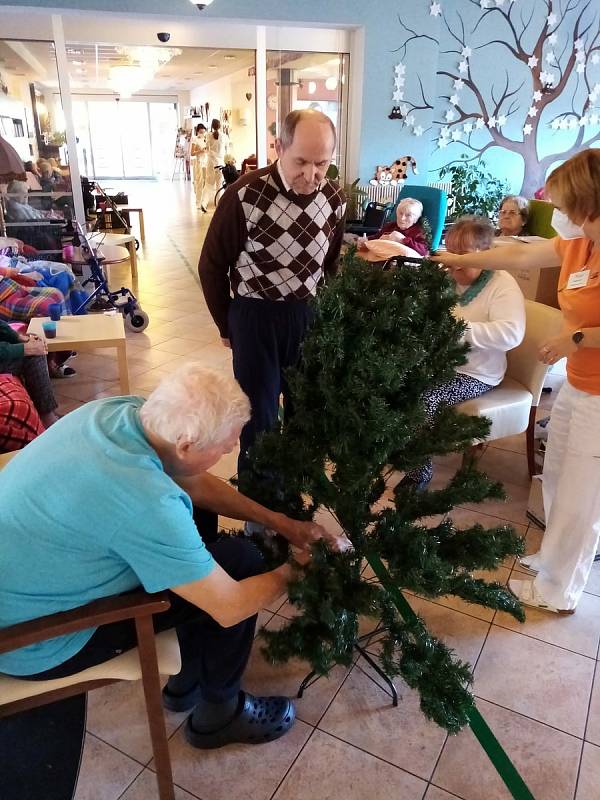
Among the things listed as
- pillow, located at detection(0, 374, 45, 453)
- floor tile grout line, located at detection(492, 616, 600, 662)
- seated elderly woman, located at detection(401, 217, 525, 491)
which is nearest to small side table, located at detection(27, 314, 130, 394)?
pillow, located at detection(0, 374, 45, 453)

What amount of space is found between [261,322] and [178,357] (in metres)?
2.34

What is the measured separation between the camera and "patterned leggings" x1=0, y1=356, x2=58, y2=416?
118 inches

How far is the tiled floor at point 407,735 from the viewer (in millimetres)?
1448

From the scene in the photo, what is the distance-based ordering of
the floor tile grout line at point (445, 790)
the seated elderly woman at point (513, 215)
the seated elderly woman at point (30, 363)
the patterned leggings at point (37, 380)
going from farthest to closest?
1. the seated elderly woman at point (513, 215)
2. the patterned leggings at point (37, 380)
3. the seated elderly woman at point (30, 363)
4. the floor tile grout line at point (445, 790)

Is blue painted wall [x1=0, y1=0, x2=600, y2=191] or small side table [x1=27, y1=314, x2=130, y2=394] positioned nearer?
small side table [x1=27, y1=314, x2=130, y2=394]

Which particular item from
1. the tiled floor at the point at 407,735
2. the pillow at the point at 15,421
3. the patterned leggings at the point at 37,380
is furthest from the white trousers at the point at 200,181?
the tiled floor at the point at 407,735

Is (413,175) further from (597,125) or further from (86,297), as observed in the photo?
(86,297)

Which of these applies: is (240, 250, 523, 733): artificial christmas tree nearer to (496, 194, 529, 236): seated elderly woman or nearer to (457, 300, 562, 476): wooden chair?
(457, 300, 562, 476): wooden chair

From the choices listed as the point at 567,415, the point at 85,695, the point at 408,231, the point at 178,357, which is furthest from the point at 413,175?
the point at 85,695

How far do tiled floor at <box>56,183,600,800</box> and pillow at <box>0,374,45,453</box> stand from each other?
1.07m

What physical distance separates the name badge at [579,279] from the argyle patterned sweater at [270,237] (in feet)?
2.63

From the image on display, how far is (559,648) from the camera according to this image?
1865mm

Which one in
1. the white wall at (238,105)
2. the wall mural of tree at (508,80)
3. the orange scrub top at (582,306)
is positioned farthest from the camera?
the white wall at (238,105)

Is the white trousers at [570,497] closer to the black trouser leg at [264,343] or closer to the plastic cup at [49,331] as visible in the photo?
the black trouser leg at [264,343]
